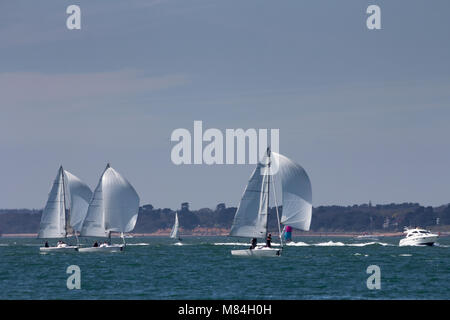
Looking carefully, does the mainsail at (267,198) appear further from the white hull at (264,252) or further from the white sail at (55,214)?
the white sail at (55,214)

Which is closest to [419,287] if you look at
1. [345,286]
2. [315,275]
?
[345,286]

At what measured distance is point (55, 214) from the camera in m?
106

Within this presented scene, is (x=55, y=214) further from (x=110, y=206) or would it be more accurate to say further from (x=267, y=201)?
(x=267, y=201)

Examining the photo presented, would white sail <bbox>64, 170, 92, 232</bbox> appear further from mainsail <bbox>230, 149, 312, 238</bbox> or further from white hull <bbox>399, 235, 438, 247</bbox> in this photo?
white hull <bbox>399, 235, 438, 247</bbox>

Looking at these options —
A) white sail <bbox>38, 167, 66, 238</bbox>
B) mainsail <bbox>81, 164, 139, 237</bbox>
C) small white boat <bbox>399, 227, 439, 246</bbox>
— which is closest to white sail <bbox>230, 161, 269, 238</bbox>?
mainsail <bbox>81, 164, 139, 237</bbox>

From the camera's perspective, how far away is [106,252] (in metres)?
102

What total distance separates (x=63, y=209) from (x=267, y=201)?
34495mm

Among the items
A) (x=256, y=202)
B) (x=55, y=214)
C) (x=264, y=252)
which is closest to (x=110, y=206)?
(x=55, y=214)

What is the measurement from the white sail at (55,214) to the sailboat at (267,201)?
3046 centimetres

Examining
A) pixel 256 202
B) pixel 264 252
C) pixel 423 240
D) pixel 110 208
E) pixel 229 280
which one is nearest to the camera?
pixel 229 280
